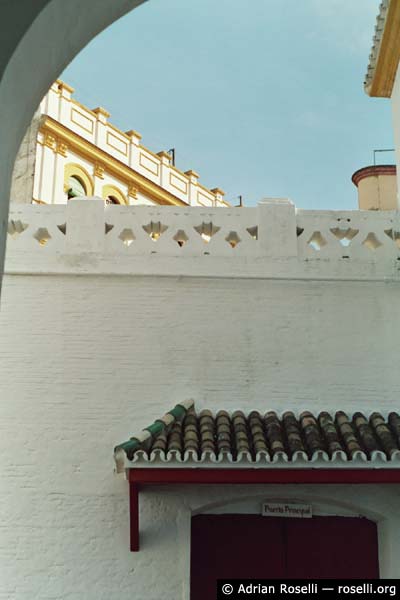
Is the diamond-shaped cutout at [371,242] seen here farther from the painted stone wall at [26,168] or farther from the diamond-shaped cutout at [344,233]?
the painted stone wall at [26,168]

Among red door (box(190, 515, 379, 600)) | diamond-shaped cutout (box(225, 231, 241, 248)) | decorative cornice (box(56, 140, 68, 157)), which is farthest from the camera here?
decorative cornice (box(56, 140, 68, 157))

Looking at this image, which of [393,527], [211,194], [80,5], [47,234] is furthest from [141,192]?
[80,5]

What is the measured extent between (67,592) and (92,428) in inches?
64.7

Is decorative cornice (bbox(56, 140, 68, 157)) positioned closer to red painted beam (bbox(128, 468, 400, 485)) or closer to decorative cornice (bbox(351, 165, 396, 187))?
decorative cornice (bbox(351, 165, 396, 187))

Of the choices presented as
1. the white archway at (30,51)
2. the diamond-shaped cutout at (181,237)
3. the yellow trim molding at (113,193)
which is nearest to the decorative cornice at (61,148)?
the yellow trim molding at (113,193)

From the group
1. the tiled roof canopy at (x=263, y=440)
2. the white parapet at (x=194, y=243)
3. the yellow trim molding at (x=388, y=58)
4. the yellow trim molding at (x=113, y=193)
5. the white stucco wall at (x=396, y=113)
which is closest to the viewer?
the tiled roof canopy at (x=263, y=440)

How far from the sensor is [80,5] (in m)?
3.15

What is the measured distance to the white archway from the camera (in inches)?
108

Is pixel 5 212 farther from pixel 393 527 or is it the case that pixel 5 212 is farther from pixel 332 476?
pixel 393 527

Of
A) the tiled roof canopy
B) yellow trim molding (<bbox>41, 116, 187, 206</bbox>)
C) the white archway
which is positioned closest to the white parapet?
the tiled roof canopy

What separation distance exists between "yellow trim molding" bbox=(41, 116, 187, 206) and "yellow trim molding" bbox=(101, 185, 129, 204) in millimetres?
494

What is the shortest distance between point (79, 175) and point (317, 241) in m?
18.1

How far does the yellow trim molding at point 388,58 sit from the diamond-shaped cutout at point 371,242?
278 cm

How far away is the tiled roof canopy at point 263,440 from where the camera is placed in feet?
24.0
